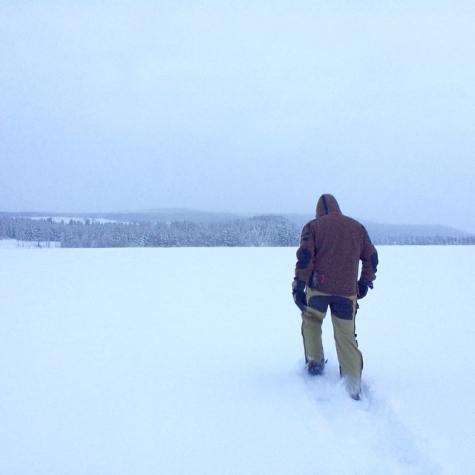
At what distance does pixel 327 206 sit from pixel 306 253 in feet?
1.81

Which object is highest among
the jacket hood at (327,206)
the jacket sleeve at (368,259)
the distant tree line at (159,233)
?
the jacket hood at (327,206)

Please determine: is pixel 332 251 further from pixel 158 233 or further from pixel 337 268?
pixel 158 233

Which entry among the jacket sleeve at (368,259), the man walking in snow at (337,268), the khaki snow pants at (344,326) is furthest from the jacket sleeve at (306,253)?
the jacket sleeve at (368,259)

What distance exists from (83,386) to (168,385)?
0.91 metres

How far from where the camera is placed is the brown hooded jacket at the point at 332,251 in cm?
436

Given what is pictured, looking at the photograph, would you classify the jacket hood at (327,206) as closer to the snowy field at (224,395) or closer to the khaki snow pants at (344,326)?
the khaki snow pants at (344,326)

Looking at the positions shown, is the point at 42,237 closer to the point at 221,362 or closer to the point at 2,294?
the point at 2,294

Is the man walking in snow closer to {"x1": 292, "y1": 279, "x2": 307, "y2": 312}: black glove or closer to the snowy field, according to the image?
{"x1": 292, "y1": 279, "x2": 307, "y2": 312}: black glove

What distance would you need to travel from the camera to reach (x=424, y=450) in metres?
3.22

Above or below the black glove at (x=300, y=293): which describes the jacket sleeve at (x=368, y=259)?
above

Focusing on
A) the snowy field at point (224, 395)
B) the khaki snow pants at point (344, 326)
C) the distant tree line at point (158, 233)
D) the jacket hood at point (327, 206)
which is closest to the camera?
the snowy field at point (224, 395)

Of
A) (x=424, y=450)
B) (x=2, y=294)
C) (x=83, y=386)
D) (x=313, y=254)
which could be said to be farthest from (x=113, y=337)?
(x=2, y=294)

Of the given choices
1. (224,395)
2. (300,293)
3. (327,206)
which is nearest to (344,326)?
(300,293)

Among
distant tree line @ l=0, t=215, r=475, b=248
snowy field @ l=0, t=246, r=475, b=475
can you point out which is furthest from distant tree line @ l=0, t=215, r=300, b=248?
snowy field @ l=0, t=246, r=475, b=475
